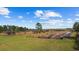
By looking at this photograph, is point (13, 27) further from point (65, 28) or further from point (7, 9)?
point (65, 28)

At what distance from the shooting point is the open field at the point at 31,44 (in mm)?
2387

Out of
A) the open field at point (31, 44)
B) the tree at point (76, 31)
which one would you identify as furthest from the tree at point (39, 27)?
the tree at point (76, 31)

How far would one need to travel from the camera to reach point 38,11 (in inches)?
93.8

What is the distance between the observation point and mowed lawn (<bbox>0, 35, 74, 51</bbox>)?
239 cm

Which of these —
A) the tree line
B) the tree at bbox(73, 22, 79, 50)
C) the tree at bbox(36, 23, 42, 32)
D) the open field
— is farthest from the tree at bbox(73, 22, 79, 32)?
the tree line

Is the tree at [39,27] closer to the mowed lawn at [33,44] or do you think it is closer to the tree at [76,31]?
the mowed lawn at [33,44]

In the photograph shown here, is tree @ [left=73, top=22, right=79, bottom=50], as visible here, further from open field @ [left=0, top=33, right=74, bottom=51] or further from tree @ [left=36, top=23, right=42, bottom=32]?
tree @ [left=36, top=23, right=42, bottom=32]

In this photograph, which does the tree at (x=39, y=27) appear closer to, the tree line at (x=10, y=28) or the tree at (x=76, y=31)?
the tree line at (x=10, y=28)

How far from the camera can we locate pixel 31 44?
2395mm

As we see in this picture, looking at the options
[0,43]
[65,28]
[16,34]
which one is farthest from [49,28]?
[0,43]

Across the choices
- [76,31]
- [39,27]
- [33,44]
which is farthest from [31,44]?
Result: [76,31]

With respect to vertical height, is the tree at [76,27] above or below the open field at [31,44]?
above
